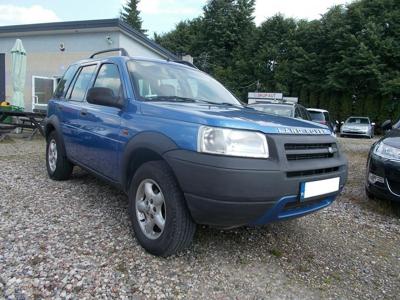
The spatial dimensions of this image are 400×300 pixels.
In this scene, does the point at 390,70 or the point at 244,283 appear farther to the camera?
the point at 390,70

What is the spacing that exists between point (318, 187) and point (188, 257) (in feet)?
4.02

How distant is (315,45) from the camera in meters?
33.1

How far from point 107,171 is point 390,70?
28.2m

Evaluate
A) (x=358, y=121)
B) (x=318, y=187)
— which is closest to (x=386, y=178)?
(x=318, y=187)

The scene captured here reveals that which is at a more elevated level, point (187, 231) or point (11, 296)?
point (187, 231)

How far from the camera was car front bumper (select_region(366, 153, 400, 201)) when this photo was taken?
451cm

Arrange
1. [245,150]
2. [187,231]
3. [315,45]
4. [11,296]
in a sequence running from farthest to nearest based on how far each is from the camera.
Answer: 1. [315,45]
2. [187,231]
3. [245,150]
4. [11,296]

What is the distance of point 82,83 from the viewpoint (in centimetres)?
495

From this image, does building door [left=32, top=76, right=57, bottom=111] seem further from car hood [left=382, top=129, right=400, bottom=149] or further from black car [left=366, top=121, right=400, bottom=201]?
black car [left=366, top=121, right=400, bottom=201]

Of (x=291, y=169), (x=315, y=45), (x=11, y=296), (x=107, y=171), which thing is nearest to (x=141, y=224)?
(x=107, y=171)

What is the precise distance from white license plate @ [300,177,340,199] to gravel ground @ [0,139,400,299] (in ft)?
2.15

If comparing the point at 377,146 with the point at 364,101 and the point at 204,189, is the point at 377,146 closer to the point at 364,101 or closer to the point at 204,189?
the point at 204,189

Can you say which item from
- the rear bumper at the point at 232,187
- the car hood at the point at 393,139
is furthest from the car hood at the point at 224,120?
the car hood at the point at 393,139

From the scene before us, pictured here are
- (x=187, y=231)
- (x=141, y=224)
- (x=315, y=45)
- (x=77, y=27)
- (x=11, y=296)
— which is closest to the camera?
(x=11, y=296)
